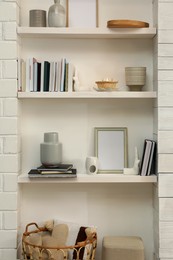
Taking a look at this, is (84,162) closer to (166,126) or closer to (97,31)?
(166,126)

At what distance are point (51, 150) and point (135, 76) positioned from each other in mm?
646

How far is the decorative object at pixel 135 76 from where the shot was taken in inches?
108

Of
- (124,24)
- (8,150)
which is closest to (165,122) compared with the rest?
(124,24)

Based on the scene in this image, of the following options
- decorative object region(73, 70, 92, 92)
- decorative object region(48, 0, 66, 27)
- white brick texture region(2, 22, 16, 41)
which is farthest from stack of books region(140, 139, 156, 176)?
white brick texture region(2, 22, 16, 41)

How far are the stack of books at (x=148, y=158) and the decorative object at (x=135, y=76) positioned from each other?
1.12 feet

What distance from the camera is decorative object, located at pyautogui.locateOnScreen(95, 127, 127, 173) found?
282 centimetres

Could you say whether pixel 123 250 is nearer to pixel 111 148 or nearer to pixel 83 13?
pixel 111 148

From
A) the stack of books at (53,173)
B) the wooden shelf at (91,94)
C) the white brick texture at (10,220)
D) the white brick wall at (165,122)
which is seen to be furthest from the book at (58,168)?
the white brick wall at (165,122)

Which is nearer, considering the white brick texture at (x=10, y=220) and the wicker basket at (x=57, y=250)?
the wicker basket at (x=57, y=250)

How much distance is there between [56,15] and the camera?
2.70 m

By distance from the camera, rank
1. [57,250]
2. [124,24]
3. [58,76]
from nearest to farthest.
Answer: [57,250] → [124,24] → [58,76]

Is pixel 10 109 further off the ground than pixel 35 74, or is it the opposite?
pixel 35 74

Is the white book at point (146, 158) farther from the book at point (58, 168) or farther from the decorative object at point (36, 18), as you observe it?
the decorative object at point (36, 18)

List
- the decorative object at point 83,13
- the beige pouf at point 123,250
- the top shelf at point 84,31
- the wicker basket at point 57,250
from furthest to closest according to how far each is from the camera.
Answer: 1. the decorative object at point 83,13
2. the top shelf at point 84,31
3. the beige pouf at point 123,250
4. the wicker basket at point 57,250
